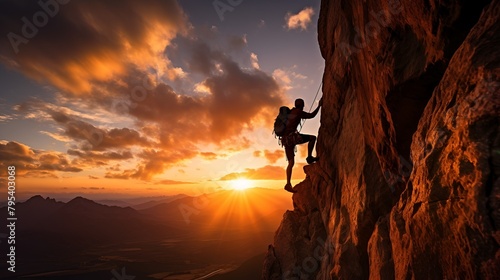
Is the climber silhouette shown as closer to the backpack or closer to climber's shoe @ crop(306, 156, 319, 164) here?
climber's shoe @ crop(306, 156, 319, 164)

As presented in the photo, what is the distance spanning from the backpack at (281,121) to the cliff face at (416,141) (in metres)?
2.84

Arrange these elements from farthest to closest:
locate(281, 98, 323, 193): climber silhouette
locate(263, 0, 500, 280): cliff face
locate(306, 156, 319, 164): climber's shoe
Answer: locate(306, 156, 319, 164): climber's shoe, locate(281, 98, 323, 193): climber silhouette, locate(263, 0, 500, 280): cliff face

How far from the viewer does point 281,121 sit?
1575 cm

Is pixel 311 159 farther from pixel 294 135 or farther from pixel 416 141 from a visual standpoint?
pixel 416 141

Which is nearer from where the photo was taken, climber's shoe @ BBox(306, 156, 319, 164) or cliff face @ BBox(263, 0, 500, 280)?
cliff face @ BBox(263, 0, 500, 280)

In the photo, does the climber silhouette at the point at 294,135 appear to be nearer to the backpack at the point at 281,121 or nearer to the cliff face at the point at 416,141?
the backpack at the point at 281,121

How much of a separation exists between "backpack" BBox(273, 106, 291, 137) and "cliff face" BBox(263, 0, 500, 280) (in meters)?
2.84

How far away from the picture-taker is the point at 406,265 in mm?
5398

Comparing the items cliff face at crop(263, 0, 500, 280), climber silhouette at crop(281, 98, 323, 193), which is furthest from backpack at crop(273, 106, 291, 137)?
cliff face at crop(263, 0, 500, 280)

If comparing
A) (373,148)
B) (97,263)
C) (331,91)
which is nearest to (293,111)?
(331,91)

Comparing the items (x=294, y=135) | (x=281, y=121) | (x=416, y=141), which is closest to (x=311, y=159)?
(x=294, y=135)

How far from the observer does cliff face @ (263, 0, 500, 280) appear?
3777 millimetres

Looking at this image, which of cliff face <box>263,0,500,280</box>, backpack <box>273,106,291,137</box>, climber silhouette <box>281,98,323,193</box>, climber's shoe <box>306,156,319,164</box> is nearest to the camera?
cliff face <box>263,0,500,280</box>

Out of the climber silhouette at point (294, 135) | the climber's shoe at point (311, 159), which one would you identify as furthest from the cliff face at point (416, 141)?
the climber's shoe at point (311, 159)
